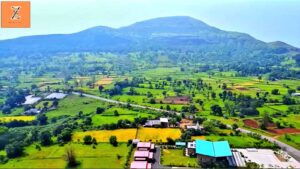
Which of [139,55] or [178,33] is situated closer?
[139,55]

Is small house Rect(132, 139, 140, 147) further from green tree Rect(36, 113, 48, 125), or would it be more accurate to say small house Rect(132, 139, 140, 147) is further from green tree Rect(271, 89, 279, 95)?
green tree Rect(271, 89, 279, 95)

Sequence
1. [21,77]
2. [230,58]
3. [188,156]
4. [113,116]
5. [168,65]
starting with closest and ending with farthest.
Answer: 1. [188,156]
2. [113,116]
3. [21,77]
4. [168,65]
5. [230,58]

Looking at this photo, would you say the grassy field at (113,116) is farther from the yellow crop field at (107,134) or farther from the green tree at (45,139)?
the green tree at (45,139)

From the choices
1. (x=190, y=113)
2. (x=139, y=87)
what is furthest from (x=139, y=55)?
(x=190, y=113)

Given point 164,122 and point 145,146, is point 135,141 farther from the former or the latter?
point 164,122

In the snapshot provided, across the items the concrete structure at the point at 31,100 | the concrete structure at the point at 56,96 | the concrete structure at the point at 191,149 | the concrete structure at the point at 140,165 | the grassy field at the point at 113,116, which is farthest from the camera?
the concrete structure at the point at 56,96

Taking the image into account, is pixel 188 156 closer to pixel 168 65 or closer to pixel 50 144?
pixel 50 144

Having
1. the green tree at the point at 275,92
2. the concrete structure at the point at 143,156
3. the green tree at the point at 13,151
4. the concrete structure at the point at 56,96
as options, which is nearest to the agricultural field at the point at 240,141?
the concrete structure at the point at 143,156
